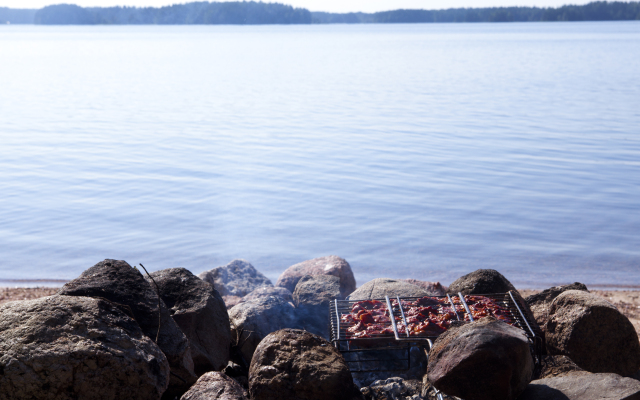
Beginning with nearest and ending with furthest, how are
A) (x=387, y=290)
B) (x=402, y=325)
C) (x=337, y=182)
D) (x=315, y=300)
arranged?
(x=402, y=325), (x=387, y=290), (x=315, y=300), (x=337, y=182)

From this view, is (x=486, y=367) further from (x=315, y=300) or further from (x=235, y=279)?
(x=235, y=279)

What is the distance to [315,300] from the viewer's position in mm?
6367

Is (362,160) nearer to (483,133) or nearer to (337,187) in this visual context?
(337,187)

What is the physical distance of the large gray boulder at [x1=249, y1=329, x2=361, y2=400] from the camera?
3740 millimetres

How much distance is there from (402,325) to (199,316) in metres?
1.70

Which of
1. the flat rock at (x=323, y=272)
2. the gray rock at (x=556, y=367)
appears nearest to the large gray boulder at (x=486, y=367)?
the gray rock at (x=556, y=367)

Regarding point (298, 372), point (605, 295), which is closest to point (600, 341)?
point (298, 372)

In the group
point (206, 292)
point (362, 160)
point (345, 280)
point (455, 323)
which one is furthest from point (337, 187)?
point (455, 323)

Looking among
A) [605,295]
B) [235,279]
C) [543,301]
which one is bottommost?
[605,295]

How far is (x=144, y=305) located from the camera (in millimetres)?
4262

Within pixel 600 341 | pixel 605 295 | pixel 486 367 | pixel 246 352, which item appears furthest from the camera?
pixel 605 295

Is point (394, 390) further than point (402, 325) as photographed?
No

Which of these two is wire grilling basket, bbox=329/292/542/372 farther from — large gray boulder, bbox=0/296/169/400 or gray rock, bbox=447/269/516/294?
large gray boulder, bbox=0/296/169/400

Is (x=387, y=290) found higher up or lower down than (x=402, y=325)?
lower down
